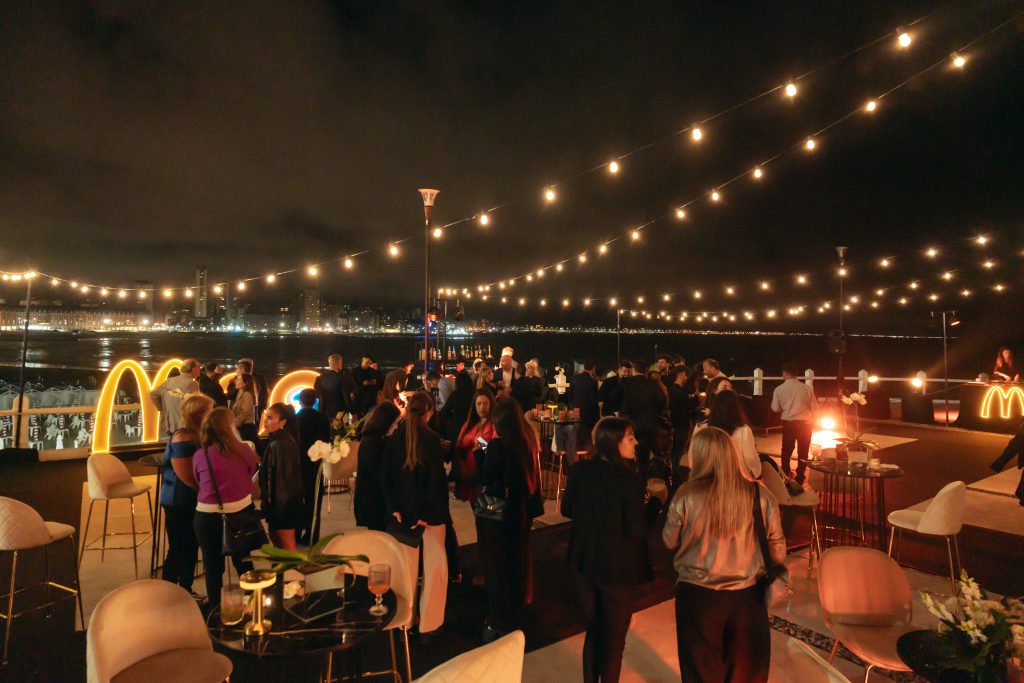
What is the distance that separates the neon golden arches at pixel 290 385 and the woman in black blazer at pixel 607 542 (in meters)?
6.81

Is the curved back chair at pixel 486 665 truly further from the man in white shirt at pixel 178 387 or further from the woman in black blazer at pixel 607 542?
A: the man in white shirt at pixel 178 387

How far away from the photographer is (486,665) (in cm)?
191

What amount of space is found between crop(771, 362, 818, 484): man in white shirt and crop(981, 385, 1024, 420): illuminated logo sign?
590cm

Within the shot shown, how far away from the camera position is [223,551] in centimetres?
374

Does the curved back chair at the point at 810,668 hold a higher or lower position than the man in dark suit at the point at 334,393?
lower

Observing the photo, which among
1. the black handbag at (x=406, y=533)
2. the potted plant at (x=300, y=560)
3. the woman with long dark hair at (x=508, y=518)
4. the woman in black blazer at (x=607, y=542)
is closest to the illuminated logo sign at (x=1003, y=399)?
the woman with long dark hair at (x=508, y=518)

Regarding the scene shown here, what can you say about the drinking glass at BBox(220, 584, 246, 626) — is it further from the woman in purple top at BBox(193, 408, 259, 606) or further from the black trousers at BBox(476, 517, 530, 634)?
the black trousers at BBox(476, 517, 530, 634)

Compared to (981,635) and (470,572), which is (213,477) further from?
(981,635)

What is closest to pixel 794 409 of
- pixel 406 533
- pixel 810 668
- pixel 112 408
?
pixel 406 533

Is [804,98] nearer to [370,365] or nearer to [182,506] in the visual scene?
[370,365]

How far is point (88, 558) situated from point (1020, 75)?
11.0 metres

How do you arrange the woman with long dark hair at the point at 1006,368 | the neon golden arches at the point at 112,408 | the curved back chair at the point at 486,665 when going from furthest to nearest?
the woman with long dark hair at the point at 1006,368 → the neon golden arches at the point at 112,408 → the curved back chair at the point at 486,665

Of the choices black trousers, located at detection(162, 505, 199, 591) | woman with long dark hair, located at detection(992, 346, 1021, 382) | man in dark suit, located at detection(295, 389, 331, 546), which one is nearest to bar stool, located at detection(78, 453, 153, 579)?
black trousers, located at detection(162, 505, 199, 591)

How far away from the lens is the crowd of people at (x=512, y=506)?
2.44 meters
